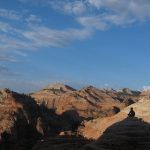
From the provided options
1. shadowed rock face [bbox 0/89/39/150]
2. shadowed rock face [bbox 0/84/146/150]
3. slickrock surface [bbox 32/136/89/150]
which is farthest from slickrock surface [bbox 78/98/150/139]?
slickrock surface [bbox 32/136/89/150]

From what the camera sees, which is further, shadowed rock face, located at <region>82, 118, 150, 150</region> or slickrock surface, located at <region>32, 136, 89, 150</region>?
slickrock surface, located at <region>32, 136, 89, 150</region>

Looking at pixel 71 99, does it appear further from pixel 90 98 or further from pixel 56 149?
pixel 56 149

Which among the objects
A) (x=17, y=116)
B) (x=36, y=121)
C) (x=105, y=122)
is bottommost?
(x=105, y=122)

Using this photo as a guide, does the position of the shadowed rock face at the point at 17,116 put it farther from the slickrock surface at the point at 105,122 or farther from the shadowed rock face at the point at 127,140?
the shadowed rock face at the point at 127,140

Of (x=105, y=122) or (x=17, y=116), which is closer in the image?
(x=105, y=122)

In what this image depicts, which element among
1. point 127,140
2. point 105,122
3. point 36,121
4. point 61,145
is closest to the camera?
point 127,140

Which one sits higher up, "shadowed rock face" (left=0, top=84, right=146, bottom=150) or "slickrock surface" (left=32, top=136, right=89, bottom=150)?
"shadowed rock face" (left=0, top=84, right=146, bottom=150)

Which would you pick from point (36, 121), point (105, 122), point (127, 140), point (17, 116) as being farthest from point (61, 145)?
point (36, 121)

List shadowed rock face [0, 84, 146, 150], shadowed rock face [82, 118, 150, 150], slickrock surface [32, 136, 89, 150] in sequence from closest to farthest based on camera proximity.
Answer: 1. shadowed rock face [82, 118, 150, 150]
2. slickrock surface [32, 136, 89, 150]
3. shadowed rock face [0, 84, 146, 150]

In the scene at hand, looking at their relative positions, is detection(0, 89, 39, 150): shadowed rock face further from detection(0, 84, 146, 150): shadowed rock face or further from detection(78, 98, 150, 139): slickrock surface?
detection(78, 98, 150, 139): slickrock surface

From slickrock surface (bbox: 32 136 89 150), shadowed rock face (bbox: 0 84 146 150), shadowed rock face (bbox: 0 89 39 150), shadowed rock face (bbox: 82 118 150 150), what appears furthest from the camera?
shadowed rock face (bbox: 0 89 39 150)

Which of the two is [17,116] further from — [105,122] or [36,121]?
[105,122]

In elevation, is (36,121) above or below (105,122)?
above

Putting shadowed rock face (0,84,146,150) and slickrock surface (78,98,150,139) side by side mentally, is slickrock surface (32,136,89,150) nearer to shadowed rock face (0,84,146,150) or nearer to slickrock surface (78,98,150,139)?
shadowed rock face (0,84,146,150)
